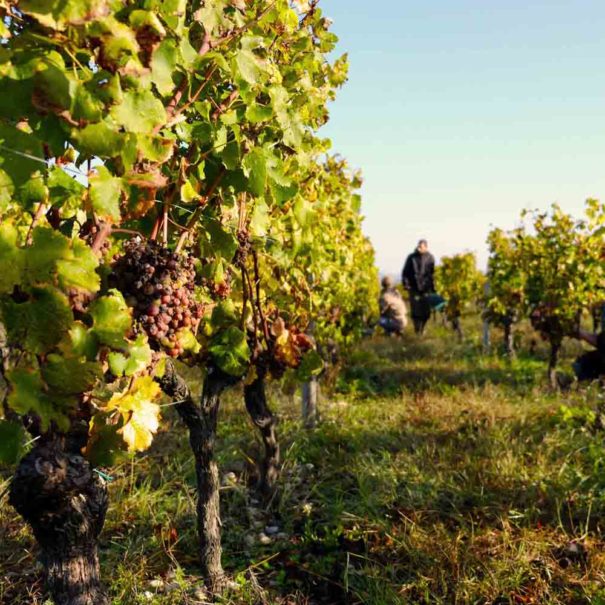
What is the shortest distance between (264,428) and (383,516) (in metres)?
1.02

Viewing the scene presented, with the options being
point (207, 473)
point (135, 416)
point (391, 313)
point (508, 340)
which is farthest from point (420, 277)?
point (135, 416)

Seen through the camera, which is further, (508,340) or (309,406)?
(508,340)

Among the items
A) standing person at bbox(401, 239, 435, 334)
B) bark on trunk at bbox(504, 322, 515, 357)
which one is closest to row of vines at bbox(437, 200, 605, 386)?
bark on trunk at bbox(504, 322, 515, 357)

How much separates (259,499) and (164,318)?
271cm

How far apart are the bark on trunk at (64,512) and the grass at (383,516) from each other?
0.91 m

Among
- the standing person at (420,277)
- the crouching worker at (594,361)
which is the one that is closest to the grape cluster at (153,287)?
the crouching worker at (594,361)

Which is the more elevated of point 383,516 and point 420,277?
point 420,277

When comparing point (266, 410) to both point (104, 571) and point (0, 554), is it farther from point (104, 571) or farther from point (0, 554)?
point (0, 554)

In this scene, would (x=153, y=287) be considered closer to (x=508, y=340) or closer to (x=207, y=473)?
(x=207, y=473)

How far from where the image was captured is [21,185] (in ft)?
4.42

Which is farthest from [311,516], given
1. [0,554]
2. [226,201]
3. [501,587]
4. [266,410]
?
[226,201]

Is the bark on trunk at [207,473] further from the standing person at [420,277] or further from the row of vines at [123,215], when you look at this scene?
the standing person at [420,277]

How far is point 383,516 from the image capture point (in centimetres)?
378

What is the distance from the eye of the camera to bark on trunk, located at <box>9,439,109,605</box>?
6.12 ft
